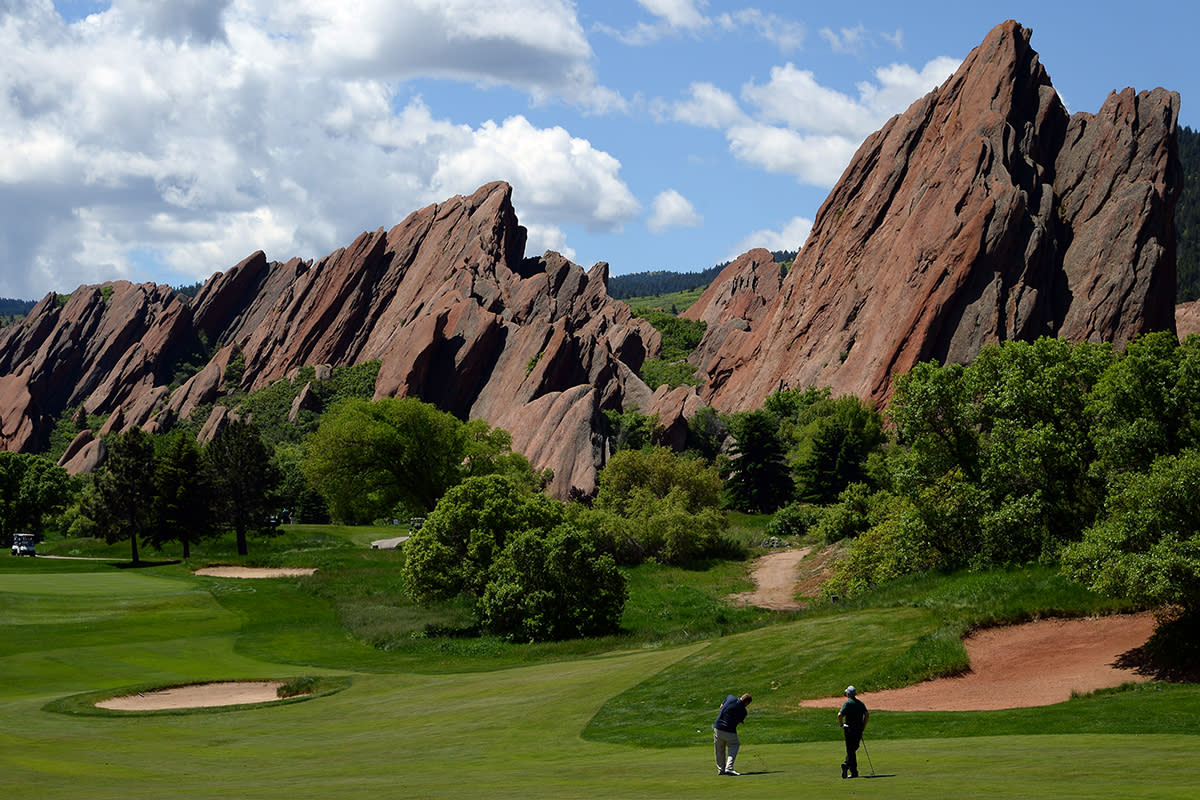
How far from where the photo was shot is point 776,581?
61.1 meters

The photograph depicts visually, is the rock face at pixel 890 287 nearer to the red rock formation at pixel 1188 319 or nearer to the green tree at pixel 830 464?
the green tree at pixel 830 464

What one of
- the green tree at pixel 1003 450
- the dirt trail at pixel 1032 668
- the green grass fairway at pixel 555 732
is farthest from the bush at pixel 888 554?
the dirt trail at pixel 1032 668

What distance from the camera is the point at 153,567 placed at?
74812mm

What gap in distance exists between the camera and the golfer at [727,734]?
18266 mm

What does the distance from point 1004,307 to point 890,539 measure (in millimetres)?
71466

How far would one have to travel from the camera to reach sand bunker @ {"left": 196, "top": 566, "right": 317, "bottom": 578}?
6956cm

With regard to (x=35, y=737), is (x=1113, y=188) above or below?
above

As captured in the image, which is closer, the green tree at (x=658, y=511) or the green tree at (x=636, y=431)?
the green tree at (x=658, y=511)

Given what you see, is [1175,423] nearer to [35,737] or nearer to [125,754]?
[125,754]

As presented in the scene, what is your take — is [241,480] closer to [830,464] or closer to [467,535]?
[467,535]

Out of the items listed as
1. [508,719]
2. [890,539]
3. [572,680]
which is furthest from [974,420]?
[508,719]

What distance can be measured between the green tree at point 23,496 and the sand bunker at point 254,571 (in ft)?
141

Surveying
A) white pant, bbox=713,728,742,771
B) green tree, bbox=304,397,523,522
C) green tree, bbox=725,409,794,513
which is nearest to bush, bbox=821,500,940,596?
white pant, bbox=713,728,742,771

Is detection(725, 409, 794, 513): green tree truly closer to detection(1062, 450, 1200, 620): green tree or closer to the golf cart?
detection(1062, 450, 1200, 620): green tree
